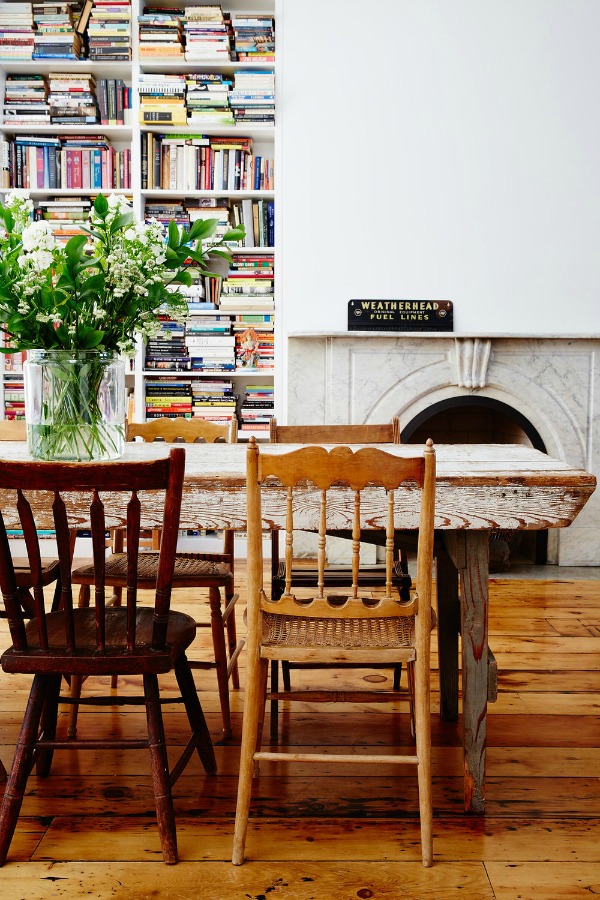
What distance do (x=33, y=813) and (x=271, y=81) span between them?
12.2ft

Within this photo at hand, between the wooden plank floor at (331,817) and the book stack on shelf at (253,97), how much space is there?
10.1 feet

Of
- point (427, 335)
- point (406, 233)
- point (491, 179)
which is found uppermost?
point (491, 179)

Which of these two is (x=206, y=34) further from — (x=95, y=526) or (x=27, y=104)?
(x=95, y=526)

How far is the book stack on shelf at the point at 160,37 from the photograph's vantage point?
4.23 metres

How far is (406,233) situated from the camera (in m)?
4.24

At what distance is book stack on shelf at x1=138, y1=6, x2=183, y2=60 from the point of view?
4230 mm

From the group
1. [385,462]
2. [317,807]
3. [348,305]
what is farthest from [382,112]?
[317,807]

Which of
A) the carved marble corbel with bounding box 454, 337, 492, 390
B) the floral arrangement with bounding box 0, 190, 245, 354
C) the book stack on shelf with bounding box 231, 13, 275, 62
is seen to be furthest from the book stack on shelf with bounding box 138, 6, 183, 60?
the floral arrangement with bounding box 0, 190, 245, 354

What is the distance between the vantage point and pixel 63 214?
4.41m

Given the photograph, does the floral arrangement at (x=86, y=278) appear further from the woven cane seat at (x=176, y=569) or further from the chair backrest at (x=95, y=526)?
the woven cane seat at (x=176, y=569)

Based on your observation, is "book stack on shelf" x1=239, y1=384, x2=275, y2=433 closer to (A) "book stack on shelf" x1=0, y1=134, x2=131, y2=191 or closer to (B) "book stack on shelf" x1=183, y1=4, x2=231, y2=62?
(A) "book stack on shelf" x1=0, y1=134, x2=131, y2=191

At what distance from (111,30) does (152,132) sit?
1.79 feet

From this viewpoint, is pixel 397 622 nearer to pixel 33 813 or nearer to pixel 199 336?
pixel 33 813

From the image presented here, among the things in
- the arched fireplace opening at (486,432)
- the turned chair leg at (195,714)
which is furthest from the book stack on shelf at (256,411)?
the turned chair leg at (195,714)
